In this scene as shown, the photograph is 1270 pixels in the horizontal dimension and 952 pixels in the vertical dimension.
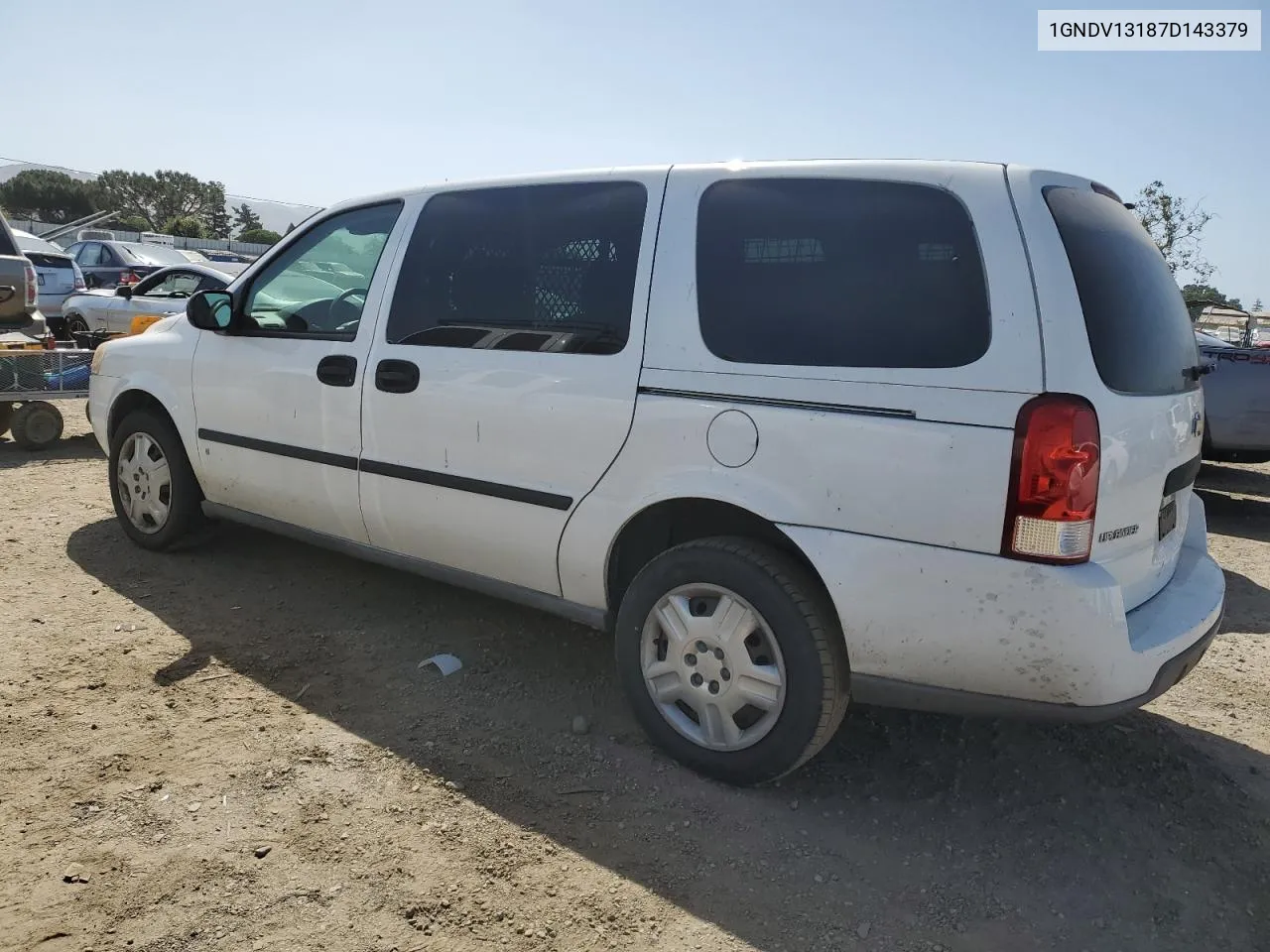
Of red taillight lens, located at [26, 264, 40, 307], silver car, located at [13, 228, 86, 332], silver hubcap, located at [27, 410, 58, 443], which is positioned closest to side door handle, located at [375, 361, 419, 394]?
silver hubcap, located at [27, 410, 58, 443]

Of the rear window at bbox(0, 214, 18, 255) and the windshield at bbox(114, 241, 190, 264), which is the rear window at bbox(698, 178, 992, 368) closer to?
the rear window at bbox(0, 214, 18, 255)

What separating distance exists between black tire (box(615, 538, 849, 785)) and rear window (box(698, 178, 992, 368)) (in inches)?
23.8

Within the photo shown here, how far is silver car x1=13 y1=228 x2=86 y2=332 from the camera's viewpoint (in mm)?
14102

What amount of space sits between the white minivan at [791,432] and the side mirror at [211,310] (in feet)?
2.33

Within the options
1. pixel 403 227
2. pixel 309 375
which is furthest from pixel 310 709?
pixel 403 227

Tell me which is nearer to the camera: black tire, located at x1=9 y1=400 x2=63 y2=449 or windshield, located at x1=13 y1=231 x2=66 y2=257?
black tire, located at x1=9 y1=400 x2=63 y2=449

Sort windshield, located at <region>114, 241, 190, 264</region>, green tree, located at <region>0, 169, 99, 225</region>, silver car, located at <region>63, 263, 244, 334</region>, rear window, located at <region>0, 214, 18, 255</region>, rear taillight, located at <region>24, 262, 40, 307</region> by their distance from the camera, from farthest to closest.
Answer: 1. green tree, located at <region>0, 169, 99, 225</region>
2. windshield, located at <region>114, 241, 190, 264</region>
3. silver car, located at <region>63, 263, 244, 334</region>
4. rear window, located at <region>0, 214, 18, 255</region>
5. rear taillight, located at <region>24, 262, 40, 307</region>

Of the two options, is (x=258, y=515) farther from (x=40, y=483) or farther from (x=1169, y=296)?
(x=1169, y=296)

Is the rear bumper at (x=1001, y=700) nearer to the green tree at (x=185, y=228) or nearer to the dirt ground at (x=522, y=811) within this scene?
the dirt ground at (x=522, y=811)

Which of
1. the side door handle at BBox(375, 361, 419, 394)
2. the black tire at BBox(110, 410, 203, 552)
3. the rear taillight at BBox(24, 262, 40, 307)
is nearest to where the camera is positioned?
the side door handle at BBox(375, 361, 419, 394)

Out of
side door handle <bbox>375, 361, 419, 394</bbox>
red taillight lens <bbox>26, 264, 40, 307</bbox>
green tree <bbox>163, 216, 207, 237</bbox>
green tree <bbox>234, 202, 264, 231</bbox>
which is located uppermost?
green tree <bbox>234, 202, 264, 231</bbox>

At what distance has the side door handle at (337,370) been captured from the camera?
12.1 feet

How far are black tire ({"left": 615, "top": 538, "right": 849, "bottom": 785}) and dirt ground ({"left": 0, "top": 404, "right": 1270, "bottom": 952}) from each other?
12 cm

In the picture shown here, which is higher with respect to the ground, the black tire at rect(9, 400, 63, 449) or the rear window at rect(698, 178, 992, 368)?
the rear window at rect(698, 178, 992, 368)
